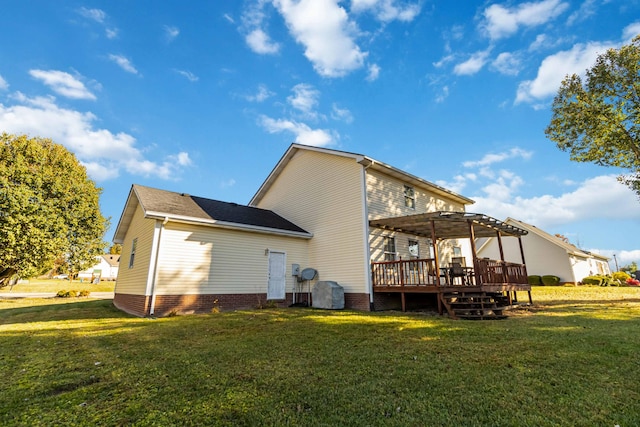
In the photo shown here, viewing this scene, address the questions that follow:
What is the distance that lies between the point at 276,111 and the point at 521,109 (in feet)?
39.1

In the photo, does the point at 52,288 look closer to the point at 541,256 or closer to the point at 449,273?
the point at 449,273

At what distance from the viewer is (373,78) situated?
14719 mm

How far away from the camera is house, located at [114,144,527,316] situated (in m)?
10.2

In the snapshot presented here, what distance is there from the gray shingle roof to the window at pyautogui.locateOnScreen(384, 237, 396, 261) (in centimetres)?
387

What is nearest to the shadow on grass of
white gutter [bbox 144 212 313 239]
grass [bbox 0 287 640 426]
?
grass [bbox 0 287 640 426]

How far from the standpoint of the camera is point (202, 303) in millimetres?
10633

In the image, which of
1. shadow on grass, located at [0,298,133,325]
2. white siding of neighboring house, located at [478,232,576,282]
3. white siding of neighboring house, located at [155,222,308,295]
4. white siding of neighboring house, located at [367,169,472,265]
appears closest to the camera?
shadow on grass, located at [0,298,133,325]

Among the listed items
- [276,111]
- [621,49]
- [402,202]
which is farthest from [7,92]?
[621,49]

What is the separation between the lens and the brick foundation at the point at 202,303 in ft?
32.3

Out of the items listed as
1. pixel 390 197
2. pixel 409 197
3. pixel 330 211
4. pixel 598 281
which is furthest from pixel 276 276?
pixel 598 281

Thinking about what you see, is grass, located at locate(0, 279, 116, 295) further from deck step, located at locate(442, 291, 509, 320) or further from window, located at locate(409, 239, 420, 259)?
deck step, located at locate(442, 291, 509, 320)

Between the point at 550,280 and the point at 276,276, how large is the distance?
24.0 m

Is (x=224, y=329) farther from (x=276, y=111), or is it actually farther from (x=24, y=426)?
(x=276, y=111)

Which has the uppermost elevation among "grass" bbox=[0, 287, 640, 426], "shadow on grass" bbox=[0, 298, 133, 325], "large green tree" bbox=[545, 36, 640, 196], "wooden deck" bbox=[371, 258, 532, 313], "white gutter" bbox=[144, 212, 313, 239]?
"large green tree" bbox=[545, 36, 640, 196]
